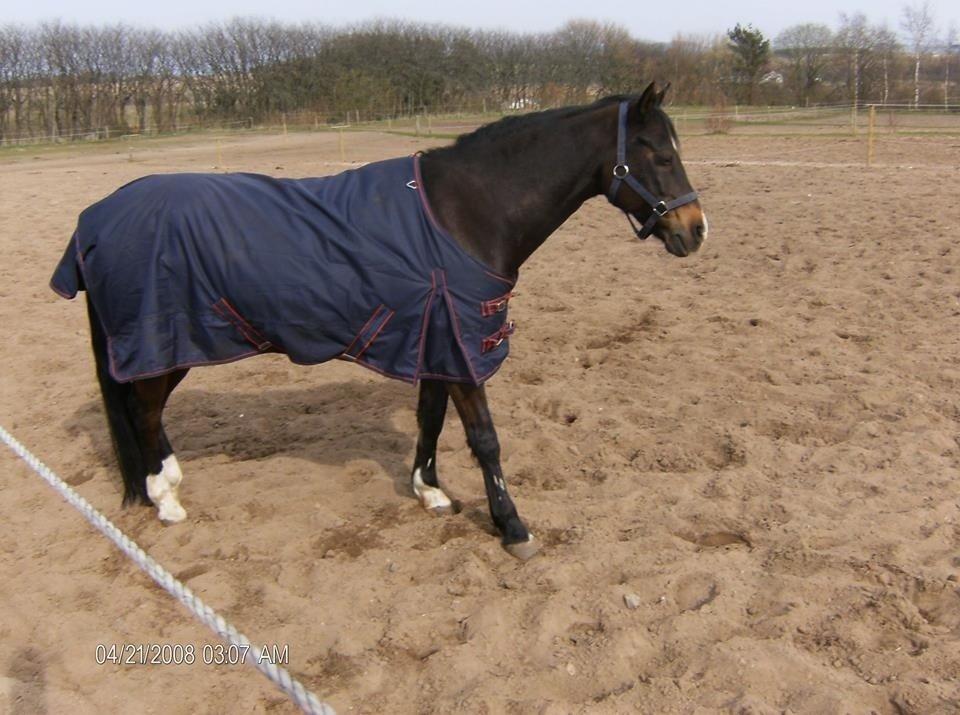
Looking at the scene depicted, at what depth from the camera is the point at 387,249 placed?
128 inches

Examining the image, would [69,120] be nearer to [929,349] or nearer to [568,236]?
[568,236]

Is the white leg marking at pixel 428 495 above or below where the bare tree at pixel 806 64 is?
below

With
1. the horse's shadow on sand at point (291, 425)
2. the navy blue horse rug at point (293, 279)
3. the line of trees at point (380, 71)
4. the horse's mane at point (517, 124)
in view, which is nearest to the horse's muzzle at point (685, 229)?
the horse's mane at point (517, 124)

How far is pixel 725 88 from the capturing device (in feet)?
130

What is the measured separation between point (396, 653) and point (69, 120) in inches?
1725

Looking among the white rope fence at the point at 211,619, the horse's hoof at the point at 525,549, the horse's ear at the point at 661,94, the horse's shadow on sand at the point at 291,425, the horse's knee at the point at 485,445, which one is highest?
the horse's ear at the point at 661,94

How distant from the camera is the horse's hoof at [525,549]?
10.9 ft

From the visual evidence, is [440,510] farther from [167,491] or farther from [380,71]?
[380,71]

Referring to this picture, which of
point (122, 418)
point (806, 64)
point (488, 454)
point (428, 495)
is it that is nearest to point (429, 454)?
point (428, 495)

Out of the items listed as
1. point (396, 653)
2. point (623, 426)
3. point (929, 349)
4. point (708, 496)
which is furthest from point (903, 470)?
point (396, 653)

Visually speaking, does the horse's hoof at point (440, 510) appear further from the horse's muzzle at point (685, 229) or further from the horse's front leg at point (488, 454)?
the horse's muzzle at point (685, 229)

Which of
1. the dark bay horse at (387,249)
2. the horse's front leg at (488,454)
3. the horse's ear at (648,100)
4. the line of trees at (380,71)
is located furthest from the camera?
the line of trees at (380,71)

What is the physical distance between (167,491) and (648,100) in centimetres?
268

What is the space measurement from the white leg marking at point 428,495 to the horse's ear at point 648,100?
73.1 inches
